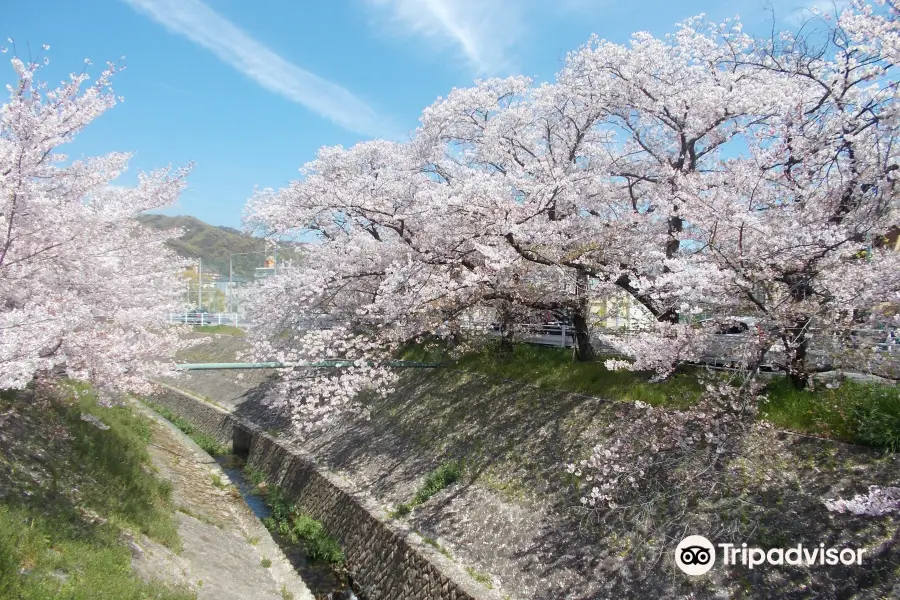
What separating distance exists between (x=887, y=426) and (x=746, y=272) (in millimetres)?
2827

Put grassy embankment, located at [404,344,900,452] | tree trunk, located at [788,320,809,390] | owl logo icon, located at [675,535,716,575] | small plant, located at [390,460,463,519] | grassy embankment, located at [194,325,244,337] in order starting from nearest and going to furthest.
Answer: owl logo icon, located at [675,535,716,575]
grassy embankment, located at [404,344,900,452]
tree trunk, located at [788,320,809,390]
small plant, located at [390,460,463,519]
grassy embankment, located at [194,325,244,337]

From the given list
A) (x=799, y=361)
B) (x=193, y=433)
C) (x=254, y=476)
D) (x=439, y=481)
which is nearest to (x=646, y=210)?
(x=799, y=361)

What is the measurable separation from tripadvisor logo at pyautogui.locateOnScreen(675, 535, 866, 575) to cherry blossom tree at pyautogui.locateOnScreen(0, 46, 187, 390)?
28.7 ft

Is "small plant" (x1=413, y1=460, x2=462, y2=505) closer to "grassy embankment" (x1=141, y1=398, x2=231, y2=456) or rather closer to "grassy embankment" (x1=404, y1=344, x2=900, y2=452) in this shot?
"grassy embankment" (x1=404, y1=344, x2=900, y2=452)

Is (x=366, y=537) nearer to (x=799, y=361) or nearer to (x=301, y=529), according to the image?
(x=301, y=529)

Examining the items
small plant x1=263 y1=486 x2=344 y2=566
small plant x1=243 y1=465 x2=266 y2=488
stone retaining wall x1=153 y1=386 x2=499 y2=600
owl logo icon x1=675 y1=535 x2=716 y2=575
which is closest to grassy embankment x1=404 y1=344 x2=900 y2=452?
owl logo icon x1=675 y1=535 x2=716 y2=575

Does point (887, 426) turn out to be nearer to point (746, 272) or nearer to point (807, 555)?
point (807, 555)

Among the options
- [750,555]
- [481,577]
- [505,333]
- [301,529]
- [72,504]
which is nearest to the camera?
[750,555]

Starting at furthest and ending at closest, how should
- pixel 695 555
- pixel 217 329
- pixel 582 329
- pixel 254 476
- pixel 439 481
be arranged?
pixel 217 329 < pixel 254 476 < pixel 582 329 < pixel 439 481 < pixel 695 555

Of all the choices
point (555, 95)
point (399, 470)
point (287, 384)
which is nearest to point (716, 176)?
point (555, 95)

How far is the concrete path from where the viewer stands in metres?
8.30

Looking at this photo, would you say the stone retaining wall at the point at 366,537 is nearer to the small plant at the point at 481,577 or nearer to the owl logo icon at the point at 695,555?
the small plant at the point at 481,577

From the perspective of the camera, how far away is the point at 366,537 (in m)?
11.4

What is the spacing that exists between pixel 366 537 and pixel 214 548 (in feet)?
9.92
